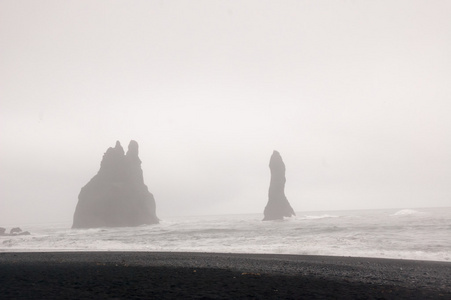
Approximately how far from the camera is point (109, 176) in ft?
390

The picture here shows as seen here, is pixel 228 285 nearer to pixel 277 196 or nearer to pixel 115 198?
pixel 115 198

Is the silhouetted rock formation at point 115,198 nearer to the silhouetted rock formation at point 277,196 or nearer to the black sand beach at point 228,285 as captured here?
the silhouetted rock formation at point 277,196

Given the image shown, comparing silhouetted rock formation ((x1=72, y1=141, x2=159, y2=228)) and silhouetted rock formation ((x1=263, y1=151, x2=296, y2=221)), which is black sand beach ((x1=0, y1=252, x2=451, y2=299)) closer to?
silhouetted rock formation ((x1=72, y1=141, x2=159, y2=228))

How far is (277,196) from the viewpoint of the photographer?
130 metres

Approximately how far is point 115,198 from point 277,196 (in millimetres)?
63409

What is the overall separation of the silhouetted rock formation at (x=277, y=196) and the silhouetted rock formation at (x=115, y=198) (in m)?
46.1

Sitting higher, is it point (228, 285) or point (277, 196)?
point (277, 196)

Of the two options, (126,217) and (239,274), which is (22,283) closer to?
(239,274)

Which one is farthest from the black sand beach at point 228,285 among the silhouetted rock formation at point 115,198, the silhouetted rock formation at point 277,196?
the silhouetted rock formation at point 277,196

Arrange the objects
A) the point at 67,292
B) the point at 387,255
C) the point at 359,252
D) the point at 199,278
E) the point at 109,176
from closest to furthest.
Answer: the point at 67,292 → the point at 199,278 → the point at 387,255 → the point at 359,252 → the point at 109,176

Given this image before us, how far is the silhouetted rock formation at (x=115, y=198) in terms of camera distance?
363 feet

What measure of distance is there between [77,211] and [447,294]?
122 m

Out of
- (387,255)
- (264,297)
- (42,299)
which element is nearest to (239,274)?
(264,297)

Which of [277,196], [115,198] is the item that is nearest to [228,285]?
[115,198]
